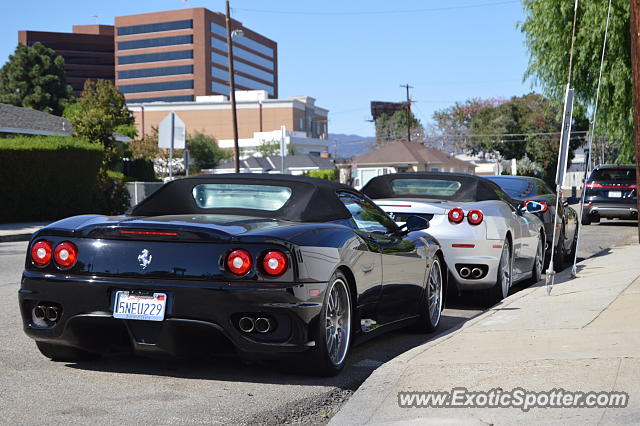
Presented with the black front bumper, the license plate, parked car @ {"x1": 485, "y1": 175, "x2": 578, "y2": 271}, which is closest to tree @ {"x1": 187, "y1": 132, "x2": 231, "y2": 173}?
parked car @ {"x1": 485, "y1": 175, "x2": 578, "y2": 271}

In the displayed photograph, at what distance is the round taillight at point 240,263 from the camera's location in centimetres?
568

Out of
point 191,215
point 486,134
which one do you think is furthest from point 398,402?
point 486,134

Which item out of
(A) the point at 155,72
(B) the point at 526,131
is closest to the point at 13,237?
(B) the point at 526,131

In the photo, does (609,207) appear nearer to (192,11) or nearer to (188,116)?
(188,116)

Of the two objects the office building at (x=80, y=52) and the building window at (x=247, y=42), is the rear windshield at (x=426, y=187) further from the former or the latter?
the office building at (x=80, y=52)

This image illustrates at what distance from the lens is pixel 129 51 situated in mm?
166875

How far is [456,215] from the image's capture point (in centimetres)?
991

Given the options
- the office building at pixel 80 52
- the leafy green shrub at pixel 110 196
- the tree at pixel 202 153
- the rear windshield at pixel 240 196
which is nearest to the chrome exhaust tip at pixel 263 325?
the rear windshield at pixel 240 196

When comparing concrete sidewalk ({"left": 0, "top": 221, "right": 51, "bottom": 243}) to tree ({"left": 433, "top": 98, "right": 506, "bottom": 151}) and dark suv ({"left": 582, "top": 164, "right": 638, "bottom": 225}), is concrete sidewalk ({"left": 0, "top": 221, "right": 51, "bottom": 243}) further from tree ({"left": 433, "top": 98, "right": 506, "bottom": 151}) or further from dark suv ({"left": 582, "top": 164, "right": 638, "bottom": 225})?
tree ({"left": 433, "top": 98, "right": 506, "bottom": 151})

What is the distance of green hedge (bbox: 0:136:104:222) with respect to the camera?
27812 millimetres

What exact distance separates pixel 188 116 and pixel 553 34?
418ft

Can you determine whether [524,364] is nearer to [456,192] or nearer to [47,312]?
[47,312]

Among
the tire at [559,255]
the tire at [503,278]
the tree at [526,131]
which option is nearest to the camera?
the tire at [503,278]

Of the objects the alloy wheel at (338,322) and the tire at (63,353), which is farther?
the tire at (63,353)
